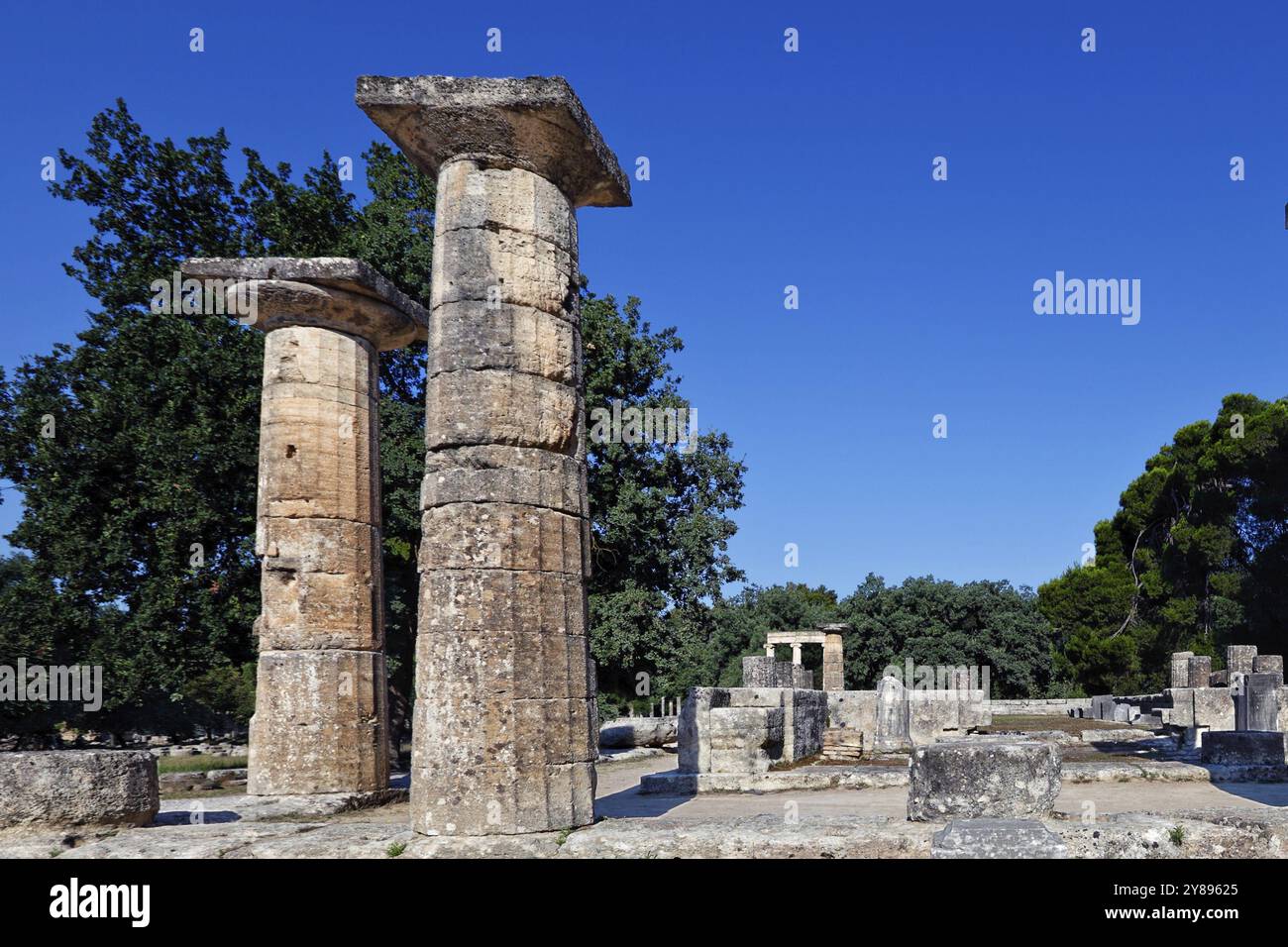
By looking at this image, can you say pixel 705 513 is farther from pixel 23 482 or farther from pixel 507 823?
pixel 507 823

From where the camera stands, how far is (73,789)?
305 inches

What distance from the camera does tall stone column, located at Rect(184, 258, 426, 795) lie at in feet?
34.0

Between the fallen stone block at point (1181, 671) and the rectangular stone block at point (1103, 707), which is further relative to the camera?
the rectangular stone block at point (1103, 707)

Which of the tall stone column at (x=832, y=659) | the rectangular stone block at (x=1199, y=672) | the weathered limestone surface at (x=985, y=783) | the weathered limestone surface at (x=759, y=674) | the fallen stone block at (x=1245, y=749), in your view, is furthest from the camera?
the tall stone column at (x=832, y=659)

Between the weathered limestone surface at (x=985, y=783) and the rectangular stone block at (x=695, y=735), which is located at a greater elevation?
the weathered limestone surface at (x=985, y=783)

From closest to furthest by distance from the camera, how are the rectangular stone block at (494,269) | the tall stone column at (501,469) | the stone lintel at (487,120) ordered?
the tall stone column at (501,469), the stone lintel at (487,120), the rectangular stone block at (494,269)

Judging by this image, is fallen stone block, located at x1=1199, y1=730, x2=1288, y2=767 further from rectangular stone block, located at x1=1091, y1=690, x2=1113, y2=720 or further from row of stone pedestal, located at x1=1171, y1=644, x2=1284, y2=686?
rectangular stone block, located at x1=1091, y1=690, x2=1113, y2=720

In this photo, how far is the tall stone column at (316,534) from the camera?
10367 millimetres

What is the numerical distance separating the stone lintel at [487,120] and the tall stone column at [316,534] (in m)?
3.38

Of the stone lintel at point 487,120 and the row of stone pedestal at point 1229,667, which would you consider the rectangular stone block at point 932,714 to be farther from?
the stone lintel at point 487,120

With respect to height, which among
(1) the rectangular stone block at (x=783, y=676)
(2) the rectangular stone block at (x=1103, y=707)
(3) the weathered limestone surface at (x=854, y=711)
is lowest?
(2) the rectangular stone block at (x=1103, y=707)

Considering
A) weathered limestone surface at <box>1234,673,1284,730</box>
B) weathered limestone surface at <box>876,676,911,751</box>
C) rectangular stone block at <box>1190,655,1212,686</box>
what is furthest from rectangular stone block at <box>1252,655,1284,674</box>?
weathered limestone surface at <box>876,676,911,751</box>

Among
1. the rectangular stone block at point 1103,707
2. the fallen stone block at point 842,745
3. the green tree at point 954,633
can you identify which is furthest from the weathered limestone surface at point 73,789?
the green tree at point 954,633
